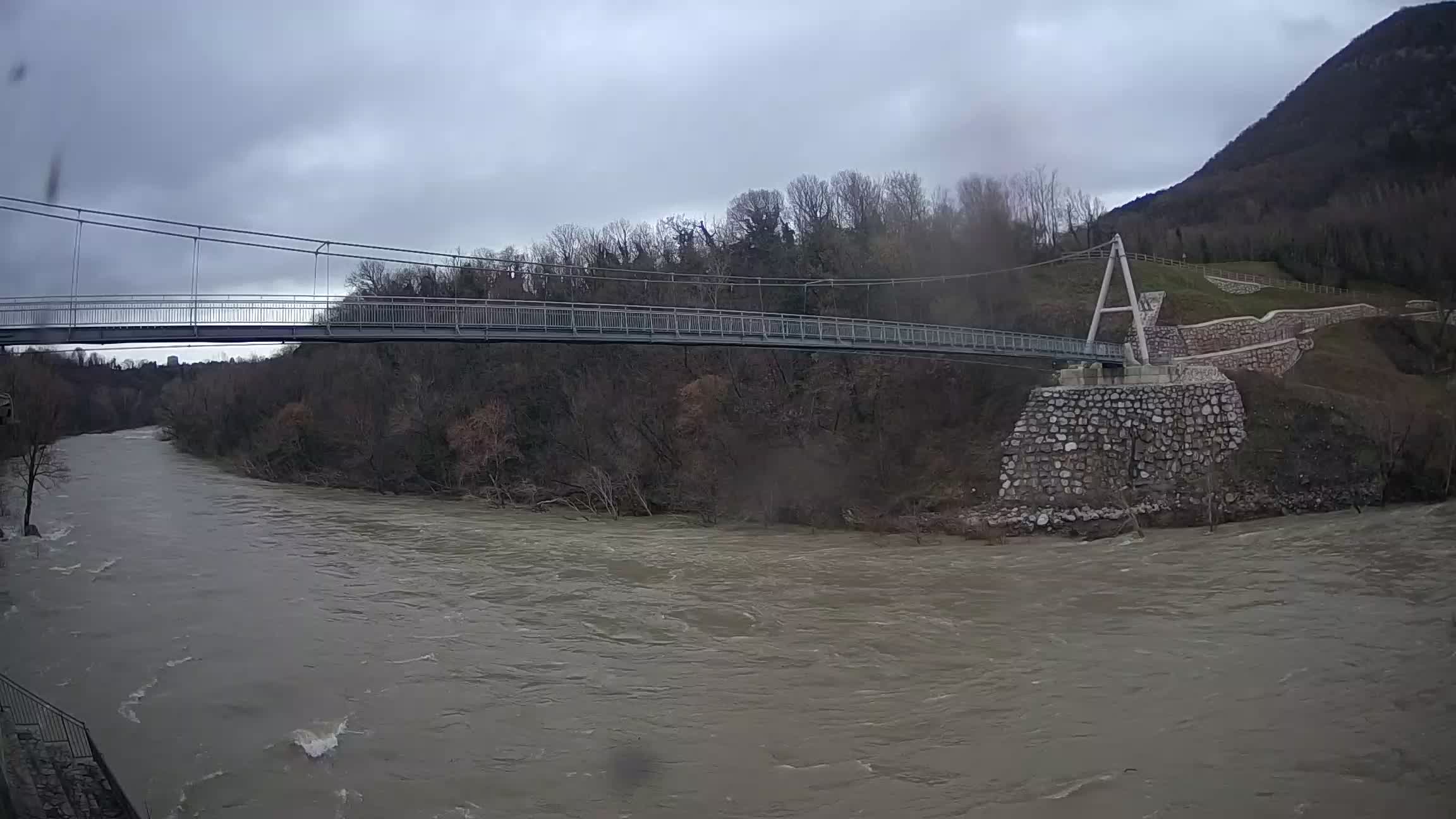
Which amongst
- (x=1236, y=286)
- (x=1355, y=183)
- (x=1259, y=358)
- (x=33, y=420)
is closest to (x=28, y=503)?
(x=33, y=420)

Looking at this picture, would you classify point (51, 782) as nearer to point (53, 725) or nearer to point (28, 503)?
point (53, 725)

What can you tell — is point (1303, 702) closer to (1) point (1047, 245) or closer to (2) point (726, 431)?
(2) point (726, 431)

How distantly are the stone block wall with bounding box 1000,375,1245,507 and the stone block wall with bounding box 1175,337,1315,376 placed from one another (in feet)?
6.96

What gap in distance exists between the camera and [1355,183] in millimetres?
42531

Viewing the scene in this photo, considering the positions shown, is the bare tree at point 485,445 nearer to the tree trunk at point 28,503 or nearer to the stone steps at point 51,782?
the tree trunk at point 28,503

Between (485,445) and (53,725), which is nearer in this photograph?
(53,725)

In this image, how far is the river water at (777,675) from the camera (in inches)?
328

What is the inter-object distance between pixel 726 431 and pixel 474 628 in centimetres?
1750

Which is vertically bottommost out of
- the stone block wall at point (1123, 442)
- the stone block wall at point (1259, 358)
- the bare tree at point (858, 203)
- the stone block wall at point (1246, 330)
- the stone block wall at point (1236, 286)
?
→ the stone block wall at point (1123, 442)

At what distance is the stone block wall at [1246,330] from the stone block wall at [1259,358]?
2.82 feet

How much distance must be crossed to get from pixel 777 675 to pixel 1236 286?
32553 mm

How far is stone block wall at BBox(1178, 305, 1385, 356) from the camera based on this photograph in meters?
29.0

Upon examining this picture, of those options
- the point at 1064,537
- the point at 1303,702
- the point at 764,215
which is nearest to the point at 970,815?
the point at 1303,702

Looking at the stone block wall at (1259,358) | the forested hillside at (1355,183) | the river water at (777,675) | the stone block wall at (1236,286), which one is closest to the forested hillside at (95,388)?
the river water at (777,675)
